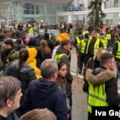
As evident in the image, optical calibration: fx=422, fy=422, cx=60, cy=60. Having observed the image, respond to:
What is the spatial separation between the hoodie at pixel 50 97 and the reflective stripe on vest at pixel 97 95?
0.77 metres

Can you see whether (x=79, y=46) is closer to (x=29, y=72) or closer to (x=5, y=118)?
(x=29, y=72)

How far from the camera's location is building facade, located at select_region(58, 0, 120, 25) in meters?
46.3

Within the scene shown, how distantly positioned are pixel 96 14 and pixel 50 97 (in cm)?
2916

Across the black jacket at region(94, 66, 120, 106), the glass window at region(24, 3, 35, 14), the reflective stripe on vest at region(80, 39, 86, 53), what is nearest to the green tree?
the reflective stripe on vest at region(80, 39, 86, 53)

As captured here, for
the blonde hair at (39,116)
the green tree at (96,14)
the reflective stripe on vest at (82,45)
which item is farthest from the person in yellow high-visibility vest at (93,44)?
the green tree at (96,14)

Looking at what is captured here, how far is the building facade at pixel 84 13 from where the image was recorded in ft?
152

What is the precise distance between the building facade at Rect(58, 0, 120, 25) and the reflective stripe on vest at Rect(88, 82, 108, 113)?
37.3 m

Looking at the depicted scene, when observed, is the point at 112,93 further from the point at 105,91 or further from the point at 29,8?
the point at 29,8

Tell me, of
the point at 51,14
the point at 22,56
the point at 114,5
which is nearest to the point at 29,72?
the point at 22,56

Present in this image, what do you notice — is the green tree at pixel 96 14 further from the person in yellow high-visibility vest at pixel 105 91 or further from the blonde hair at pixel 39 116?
the blonde hair at pixel 39 116

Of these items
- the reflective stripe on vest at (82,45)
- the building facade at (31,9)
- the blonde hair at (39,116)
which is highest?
the building facade at (31,9)

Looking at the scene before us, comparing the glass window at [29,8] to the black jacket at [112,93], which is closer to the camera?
the black jacket at [112,93]

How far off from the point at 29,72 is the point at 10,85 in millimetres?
2809

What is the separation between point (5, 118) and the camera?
11.1 feet
